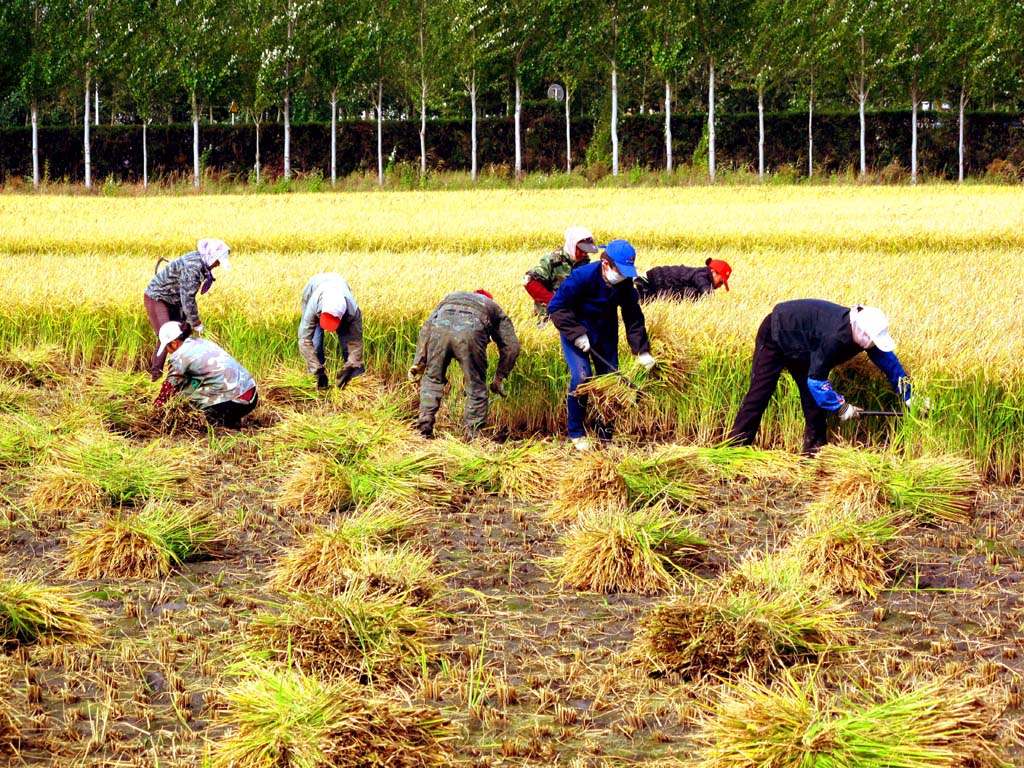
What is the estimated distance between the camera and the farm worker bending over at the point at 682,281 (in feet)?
34.7

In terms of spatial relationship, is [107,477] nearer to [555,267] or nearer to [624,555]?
[624,555]

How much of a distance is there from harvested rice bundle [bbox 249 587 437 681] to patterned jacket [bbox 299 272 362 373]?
396cm

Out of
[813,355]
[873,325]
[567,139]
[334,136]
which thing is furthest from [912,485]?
[567,139]

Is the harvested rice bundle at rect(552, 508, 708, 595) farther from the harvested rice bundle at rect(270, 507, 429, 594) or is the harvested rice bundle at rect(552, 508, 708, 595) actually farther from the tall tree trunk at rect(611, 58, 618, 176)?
the tall tree trunk at rect(611, 58, 618, 176)

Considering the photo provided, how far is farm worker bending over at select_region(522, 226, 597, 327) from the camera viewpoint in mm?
9266

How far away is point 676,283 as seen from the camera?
35.4ft

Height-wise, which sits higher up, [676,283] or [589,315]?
[676,283]

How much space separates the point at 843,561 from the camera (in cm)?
575

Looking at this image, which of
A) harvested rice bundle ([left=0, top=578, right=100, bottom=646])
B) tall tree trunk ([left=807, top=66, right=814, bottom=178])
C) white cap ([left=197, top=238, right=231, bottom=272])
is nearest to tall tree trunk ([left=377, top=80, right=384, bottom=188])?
tall tree trunk ([left=807, top=66, right=814, bottom=178])

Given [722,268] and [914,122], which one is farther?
[914,122]

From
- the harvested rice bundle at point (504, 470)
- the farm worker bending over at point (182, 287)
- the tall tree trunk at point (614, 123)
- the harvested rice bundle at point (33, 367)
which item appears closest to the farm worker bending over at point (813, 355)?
the harvested rice bundle at point (504, 470)

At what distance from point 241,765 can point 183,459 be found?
407 centimetres

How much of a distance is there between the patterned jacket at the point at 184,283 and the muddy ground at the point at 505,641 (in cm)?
277

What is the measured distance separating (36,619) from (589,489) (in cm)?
299
